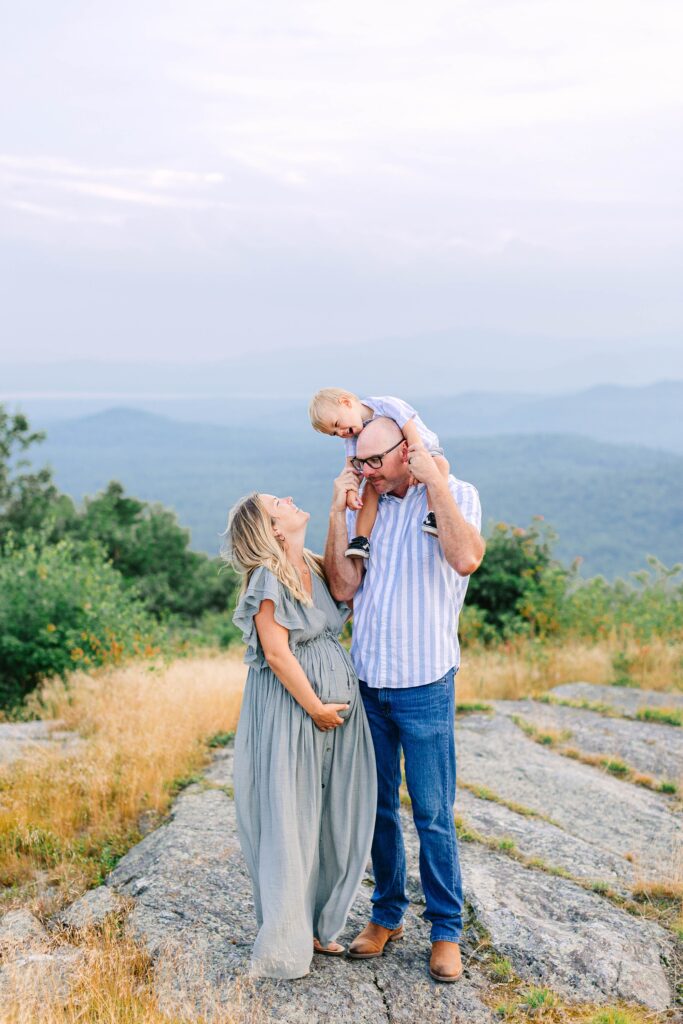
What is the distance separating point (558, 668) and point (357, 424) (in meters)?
7.10

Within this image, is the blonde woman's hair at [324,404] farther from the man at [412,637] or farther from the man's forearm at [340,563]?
the man's forearm at [340,563]

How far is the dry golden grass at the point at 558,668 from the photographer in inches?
360

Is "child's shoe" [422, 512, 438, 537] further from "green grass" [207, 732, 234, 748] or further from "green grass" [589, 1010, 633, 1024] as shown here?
"green grass" [207, 732, 234, 748]

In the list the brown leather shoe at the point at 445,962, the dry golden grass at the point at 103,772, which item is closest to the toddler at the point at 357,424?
the brown leather shoe at the point at 445,962

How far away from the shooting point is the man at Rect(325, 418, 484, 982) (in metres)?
3.40

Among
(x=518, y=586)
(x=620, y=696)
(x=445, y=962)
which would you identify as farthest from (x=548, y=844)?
(x=518, y=586)

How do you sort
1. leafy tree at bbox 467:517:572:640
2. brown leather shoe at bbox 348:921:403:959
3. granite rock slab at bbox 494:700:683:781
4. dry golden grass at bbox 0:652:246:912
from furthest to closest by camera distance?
leafy tree at bbox 467:517:572:640 → granite rock slab at bbox 494:700:683:781 → dry golden grass at bbox 0:652:246:912 → brown leather shoe at bbox 348:921:403:959

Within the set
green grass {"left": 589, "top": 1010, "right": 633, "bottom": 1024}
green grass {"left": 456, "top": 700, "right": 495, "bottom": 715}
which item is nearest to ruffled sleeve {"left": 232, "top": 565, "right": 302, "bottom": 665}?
green grass {"left": 589, "top": 1010, "right": 633, "bottom": 1024}

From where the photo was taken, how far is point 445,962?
354 cm

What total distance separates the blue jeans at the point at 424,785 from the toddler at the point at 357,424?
603 millimetres

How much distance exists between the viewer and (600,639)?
36.3 feet

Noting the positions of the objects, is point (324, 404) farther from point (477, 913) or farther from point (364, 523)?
point (477, 913)

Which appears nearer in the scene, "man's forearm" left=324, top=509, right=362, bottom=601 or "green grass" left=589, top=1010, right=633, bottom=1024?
"green grass" left=589, top=1010, right=633, bottom=1024

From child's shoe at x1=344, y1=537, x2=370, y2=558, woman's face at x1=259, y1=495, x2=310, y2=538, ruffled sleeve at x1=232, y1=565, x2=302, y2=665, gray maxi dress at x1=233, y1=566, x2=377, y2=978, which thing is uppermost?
A: woman's face at x1=259, y1=495, x2=310, y2=538
